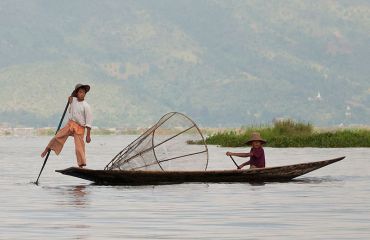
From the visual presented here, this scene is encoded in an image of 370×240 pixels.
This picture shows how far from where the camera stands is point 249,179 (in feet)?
81.4

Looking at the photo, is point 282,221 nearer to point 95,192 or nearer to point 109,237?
point 109,237

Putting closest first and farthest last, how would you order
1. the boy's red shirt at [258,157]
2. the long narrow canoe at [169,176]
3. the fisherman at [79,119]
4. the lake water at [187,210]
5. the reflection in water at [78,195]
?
the lake water at [187,210] → the reflection in water at [78,195] → the long narrow canoe at [169,176] → the fisherman at [79,119] → the boy's red shirt at [258,157]

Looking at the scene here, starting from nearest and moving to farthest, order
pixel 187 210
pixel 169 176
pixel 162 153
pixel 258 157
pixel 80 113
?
pixel 187 210 → pixel 169 176 → pixel 80 113 → pixel 258 157 → pixel 162 153

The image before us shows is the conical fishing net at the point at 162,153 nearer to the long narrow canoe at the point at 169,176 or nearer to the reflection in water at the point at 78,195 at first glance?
the long narrow canoe at the point at 169,176

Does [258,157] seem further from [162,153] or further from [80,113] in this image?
[80,113]

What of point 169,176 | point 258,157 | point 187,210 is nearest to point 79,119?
point 169,176

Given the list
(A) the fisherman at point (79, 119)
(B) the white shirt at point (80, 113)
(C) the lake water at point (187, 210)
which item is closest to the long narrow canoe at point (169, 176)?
(C) the lake water at point (187, 210)

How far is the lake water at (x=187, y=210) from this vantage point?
584 inches

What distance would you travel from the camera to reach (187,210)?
1822 centimetres

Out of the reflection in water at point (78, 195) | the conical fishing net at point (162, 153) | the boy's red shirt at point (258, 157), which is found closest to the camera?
the reflection in water at point (78, 195)

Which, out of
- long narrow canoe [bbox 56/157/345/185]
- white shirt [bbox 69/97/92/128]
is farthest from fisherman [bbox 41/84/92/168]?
long narrow canoe [bbox 56/157/345/185]

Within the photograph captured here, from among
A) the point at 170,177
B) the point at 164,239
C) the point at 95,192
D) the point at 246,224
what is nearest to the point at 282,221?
the point at 246,224

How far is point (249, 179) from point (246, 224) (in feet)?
29.3

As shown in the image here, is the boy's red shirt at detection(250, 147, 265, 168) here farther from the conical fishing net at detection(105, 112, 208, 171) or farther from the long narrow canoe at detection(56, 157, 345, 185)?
the conical fishing net at detection(105, 112, 208, 171)
